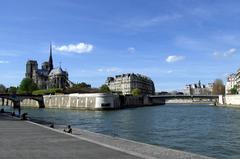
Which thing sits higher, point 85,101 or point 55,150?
point 85,101

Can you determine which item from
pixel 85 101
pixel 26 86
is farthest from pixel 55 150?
pixel 26 86

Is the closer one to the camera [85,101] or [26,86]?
[85,101]

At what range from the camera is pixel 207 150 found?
25812mm

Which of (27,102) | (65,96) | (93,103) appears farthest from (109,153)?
(27,102)

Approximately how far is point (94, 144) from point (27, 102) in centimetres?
15937

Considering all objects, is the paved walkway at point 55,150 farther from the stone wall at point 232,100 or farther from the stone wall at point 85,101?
the stone wall at point 232,100

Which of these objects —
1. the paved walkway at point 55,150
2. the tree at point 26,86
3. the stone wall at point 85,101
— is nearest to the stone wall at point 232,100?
the stone wall at point 85,101

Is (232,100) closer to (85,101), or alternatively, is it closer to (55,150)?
(85,101)

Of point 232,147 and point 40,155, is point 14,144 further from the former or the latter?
point 232,147

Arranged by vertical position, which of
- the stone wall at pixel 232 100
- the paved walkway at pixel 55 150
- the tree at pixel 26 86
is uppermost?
the tree at pixel 26 86

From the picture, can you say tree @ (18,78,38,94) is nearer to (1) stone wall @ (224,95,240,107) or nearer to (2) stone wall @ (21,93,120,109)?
(2) stone wall @ (21,93,120,109)

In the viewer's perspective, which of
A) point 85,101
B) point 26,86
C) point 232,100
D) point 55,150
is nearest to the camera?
point 55,150

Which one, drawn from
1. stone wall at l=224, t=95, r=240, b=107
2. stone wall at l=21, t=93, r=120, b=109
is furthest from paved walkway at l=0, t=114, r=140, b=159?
stone wall at l=224, t=95, r=240, b=107

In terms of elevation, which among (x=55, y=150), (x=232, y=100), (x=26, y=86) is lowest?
(x=55, y=150)
